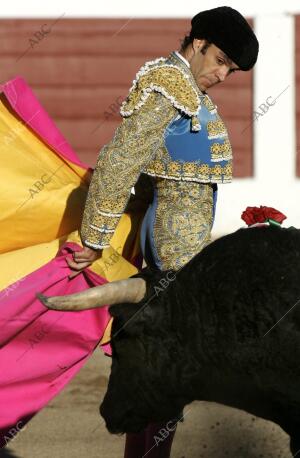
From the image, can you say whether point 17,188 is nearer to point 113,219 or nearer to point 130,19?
point 113,219

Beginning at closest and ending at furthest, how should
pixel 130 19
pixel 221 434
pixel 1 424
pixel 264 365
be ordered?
pixel 264 365 → pixel 1 424 → pixel 221 434 → pixel 130 19

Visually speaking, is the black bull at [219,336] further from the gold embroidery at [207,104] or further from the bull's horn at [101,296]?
the gold embroidery at [207,104]

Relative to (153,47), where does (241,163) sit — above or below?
below

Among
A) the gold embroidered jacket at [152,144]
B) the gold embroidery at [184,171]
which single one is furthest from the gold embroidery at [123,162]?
the gold embroidery at [184,171]

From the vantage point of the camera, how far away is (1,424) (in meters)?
2.84

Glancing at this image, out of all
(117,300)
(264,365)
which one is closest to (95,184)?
(117,300)

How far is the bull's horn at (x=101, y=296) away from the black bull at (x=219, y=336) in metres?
0.04

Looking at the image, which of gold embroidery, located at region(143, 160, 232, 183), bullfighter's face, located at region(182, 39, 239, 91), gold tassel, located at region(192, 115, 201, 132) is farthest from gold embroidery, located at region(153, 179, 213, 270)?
bullfighter's face, located at region(182, 39, 239, 91)

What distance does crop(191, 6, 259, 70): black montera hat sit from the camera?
2.56 meters

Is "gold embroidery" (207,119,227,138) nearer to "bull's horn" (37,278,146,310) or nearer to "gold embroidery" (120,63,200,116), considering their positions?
"gold embroidery" (120,63,200,116)

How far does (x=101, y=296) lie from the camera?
2.32 meters

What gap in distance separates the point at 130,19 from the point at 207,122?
537cm

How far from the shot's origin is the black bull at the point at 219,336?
2.34m

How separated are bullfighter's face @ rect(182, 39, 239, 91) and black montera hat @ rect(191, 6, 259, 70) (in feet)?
0.06
